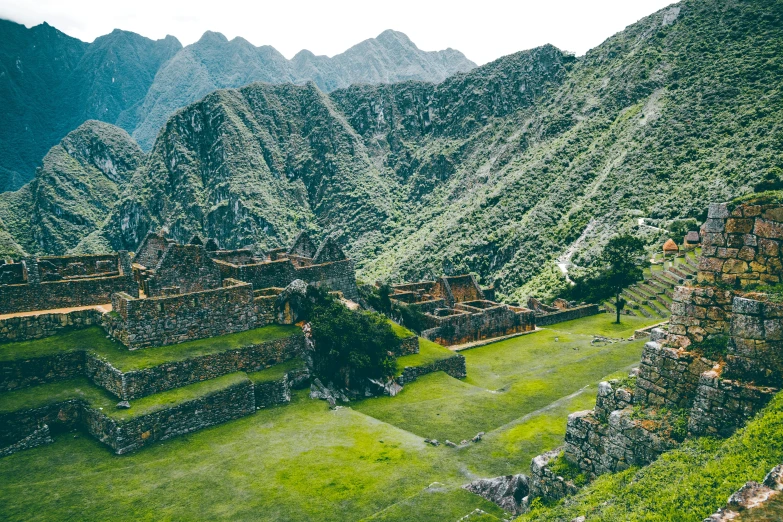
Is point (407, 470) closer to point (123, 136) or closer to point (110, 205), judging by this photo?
point (110, 205)

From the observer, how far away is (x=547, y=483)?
8.83 meters

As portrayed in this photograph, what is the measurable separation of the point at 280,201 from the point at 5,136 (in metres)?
115

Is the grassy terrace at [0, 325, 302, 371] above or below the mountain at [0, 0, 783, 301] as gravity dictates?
below

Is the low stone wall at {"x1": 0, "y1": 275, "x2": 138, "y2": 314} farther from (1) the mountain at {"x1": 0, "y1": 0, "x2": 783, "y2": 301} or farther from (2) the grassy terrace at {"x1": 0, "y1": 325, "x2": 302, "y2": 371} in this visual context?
(1) the mountain at {"x1": 0, "y1": 0, "x2": 783, "y2": 301}

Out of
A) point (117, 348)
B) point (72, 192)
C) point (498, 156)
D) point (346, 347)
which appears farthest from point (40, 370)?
point (72, 192)

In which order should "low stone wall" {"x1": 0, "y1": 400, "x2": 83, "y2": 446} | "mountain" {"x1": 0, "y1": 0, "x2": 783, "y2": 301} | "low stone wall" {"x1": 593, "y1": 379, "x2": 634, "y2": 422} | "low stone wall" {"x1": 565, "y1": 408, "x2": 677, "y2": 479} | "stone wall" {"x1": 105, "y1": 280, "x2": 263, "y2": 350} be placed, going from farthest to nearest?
"mountain" {"x1": 0, "y1": 0, "x2": 783, "y2": 301} → "stone wall" {"x1": 105, "y1": 280, "x2": 263, "y2": 350} → "low stone wall" {"x1": 0, "y1": 400, "x2": 83, "y2": 446} → "low stone wall" {"x1": 593, "y1": 379, "x2": 634, "y2": 422} → "low stone wall" {"x1": 565, "y1": 408, "x2": 677, "y2": 479}

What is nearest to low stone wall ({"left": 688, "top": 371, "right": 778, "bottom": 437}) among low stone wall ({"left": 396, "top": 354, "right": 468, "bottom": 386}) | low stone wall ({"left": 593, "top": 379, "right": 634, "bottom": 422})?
low stone wall ({"left": 593, "top": 379, "right": 634, "bottom": 422})

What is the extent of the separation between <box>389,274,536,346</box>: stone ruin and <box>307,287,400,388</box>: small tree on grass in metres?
9.13

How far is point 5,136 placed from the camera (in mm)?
177875

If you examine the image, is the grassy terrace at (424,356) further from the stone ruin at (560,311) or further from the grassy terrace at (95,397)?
the stone ruin at (560,311)

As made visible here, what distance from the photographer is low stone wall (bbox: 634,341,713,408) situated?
24.8 ft

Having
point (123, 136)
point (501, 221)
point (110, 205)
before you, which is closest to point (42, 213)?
point (110, 205)

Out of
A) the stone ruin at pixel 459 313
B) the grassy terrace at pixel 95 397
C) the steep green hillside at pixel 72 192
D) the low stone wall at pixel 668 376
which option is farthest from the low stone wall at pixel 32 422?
the steep green hillside at pixel 72 192

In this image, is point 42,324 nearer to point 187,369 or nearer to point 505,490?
point 187,369
